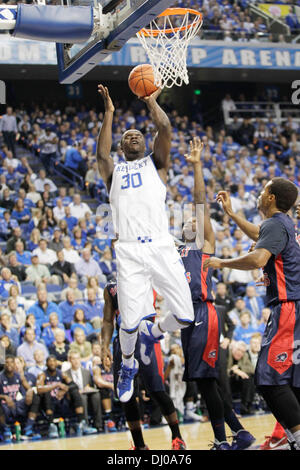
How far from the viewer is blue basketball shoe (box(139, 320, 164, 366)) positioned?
6.43m

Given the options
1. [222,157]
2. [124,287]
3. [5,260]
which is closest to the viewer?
[124,287]

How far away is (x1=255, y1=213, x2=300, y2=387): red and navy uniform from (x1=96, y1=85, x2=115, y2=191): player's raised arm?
143 centimetres

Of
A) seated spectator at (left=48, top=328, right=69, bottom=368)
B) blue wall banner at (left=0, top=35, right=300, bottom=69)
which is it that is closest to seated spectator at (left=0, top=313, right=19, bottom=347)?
seated spectator at (left=48, top=328, right=69, bottom=368)

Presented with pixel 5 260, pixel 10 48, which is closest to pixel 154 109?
pixel 5 260

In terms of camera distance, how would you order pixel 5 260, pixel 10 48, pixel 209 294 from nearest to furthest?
pixel 209 294 → pixel 5 260 → pixel 10 48

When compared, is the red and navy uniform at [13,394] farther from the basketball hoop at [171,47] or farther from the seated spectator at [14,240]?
the basketball hoop at [171,47]

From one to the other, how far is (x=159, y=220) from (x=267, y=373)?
5.01 feet

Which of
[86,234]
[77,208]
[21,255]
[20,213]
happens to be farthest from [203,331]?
[77,208]

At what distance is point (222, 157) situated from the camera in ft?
58.2

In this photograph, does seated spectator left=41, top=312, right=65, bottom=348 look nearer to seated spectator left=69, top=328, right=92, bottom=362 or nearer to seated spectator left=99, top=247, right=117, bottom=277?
seated spectator left=69, top=328, right=92, bottom=362

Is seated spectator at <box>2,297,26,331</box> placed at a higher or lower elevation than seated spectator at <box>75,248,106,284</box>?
lower

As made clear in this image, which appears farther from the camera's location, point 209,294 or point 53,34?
point 209,294

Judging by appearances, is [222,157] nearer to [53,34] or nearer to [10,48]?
[10,48]
